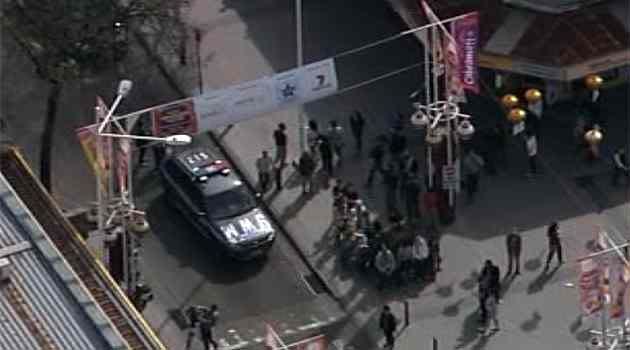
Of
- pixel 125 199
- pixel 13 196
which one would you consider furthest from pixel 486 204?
pixel 13 196

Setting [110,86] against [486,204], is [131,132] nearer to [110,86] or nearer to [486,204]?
[110,86]

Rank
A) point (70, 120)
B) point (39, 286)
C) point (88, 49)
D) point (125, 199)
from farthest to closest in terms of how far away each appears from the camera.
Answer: point (70, 120) → point (88, 49) → point (125, 199) → point (39, 286)

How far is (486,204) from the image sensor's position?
73.9 m

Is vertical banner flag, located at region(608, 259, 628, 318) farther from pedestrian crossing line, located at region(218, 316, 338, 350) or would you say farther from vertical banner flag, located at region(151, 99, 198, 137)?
vertical banner flag, located at region(151, 99, 198, 137)

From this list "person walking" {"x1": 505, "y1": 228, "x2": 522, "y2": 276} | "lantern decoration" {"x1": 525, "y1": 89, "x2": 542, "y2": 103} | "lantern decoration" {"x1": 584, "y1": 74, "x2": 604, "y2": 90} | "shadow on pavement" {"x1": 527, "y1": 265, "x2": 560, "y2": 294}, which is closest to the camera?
"person walking" {"x1": 505, "y1": 228, "x2": 522, "y2": 276}

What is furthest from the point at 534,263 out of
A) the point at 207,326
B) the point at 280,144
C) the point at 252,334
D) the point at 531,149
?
the point at 207,326

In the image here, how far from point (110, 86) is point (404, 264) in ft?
42.0

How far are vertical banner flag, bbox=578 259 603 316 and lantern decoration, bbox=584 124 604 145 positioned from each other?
15550 millimetres

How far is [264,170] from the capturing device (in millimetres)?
74000

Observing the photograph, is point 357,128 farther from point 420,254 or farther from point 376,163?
point 420,254

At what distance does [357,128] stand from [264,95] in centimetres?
535

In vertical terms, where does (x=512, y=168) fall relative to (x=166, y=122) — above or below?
below

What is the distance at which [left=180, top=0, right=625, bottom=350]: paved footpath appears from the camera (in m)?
68.8

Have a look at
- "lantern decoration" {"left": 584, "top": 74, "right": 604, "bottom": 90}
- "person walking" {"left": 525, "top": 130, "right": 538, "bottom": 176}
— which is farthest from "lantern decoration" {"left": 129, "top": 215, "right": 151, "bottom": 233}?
"lantern decoration" {"left": 584, "top": 74, "right": 604, "bottom": 90}
